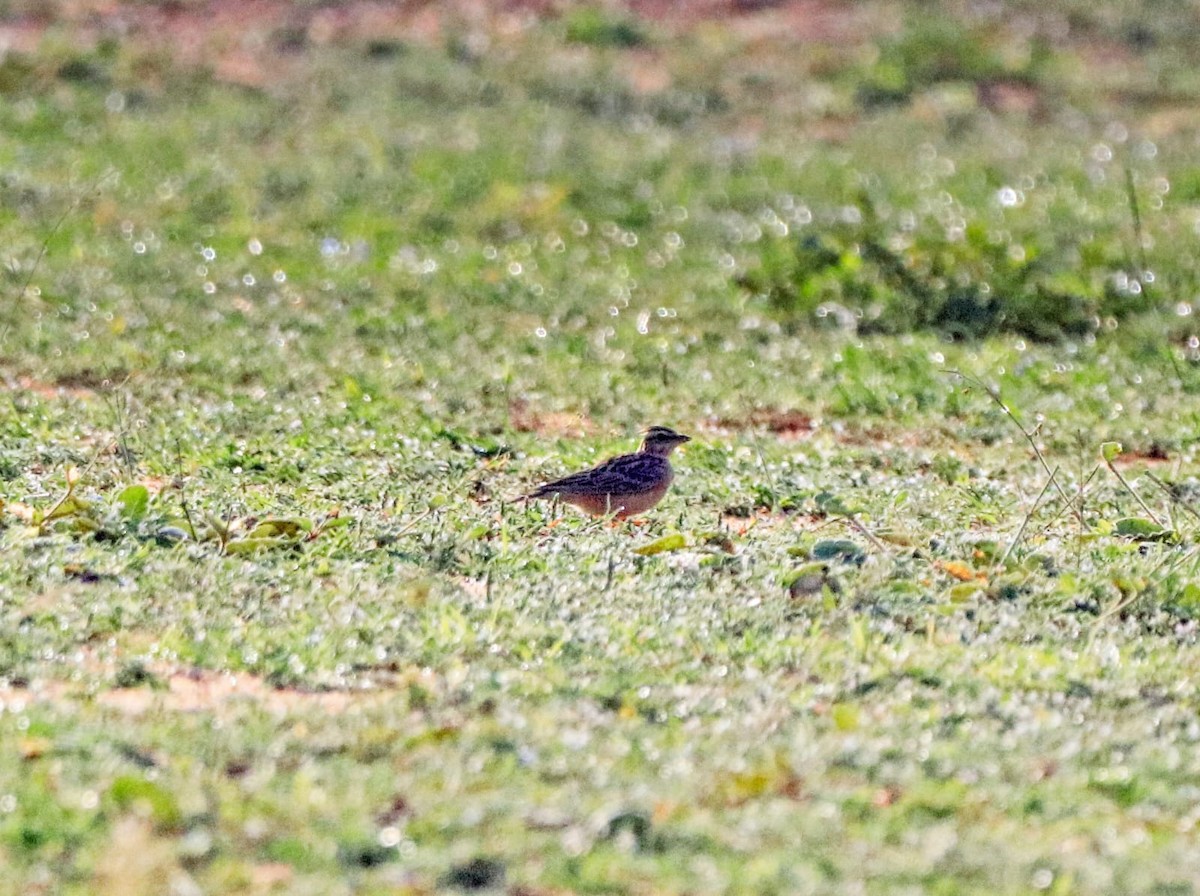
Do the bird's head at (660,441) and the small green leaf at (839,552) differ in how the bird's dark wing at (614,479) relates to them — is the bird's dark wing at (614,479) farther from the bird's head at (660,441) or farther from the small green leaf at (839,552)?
the small green leaf at (839,552)

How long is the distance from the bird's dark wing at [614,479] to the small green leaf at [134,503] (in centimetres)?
143

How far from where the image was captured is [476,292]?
12.5 meters

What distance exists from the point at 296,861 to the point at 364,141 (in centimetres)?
1269

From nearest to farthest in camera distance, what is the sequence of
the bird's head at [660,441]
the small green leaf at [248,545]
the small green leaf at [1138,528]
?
the small green leaf at [248,545], the small green leaf at [1138,528], the bird's head at [660,441]

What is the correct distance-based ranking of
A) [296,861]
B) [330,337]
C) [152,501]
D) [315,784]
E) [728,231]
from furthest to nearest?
[728,231]
[330,337]
[152,501]
[315,784]
[296,861]

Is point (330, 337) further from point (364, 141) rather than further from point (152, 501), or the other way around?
point (364, 141)

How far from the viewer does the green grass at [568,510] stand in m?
4.71

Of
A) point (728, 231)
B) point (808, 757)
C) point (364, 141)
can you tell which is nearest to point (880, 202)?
point (728, 231)

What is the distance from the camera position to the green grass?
4.71m

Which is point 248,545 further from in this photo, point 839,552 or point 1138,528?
point 1138,528

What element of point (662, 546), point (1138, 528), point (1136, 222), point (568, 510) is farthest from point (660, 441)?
point (1136, 222)

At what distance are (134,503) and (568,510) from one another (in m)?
1.72

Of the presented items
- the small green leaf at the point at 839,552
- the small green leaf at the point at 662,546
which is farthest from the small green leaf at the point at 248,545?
the small green leaf at the point at 839,552

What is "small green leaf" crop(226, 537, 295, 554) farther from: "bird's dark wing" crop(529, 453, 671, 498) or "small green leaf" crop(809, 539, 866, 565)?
"small green leaf" crop(809, 539, 866, 565)
